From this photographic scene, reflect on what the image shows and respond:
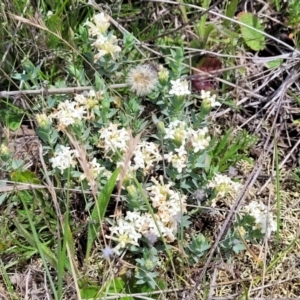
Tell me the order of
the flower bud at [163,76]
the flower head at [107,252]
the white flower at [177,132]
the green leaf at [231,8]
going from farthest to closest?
the green leaf at [231,8] < the flower bud at [163,76] < the white flower at [177,132] < the flower head at [107,252]

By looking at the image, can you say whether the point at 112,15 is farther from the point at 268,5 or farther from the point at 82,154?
the point at 82,154

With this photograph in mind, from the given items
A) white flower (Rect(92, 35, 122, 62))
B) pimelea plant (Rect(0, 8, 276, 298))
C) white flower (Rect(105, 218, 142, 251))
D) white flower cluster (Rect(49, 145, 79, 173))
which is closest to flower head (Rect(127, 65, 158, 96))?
pimelea plant (Rect(0, 8, 276, 298))

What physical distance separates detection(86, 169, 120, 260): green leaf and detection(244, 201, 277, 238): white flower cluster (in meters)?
0.45

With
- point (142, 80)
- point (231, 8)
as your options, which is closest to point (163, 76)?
point (142, 80)

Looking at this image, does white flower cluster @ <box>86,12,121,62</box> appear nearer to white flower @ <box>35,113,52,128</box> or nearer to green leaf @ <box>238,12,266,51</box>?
white flower @ <box>35,113,52,128</box>

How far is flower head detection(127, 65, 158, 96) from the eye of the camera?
2010mm

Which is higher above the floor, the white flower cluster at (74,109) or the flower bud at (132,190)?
the white flower cluster at (74,109)

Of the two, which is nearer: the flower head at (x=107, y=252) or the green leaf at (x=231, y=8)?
the flower head at (x=107, y=252)

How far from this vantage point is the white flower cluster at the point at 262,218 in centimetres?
178

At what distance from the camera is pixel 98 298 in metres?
1.79

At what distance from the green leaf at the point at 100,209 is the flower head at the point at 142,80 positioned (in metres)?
0.34

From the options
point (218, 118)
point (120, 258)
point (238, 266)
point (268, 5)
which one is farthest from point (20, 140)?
point (268, 5)

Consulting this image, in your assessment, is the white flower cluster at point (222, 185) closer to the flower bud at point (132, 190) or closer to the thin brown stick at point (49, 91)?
the flower bud at point (132, 190)

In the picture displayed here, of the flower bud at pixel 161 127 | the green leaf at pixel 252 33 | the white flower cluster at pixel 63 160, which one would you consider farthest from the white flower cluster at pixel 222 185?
the green leaf at pixel 252 33
